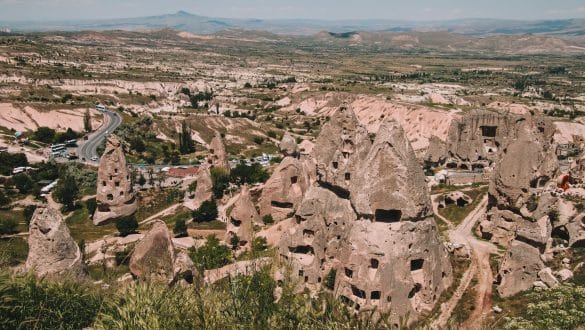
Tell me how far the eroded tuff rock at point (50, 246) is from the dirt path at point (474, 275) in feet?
62.5

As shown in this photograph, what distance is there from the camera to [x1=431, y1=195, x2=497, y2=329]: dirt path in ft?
84.0

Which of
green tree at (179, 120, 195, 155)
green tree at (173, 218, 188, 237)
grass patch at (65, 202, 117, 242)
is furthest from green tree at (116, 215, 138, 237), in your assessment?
green tree at (179, 120, 195, 155)

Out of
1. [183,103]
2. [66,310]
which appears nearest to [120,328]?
[66,310]

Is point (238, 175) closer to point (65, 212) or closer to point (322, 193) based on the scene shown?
point (65, 212)

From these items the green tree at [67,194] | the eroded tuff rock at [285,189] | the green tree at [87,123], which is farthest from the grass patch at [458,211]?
the green tree at [87,123]

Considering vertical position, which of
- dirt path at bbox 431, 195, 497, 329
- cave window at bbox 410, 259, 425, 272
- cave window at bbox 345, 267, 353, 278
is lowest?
dirt path at bbox 431, 195, 497, 329

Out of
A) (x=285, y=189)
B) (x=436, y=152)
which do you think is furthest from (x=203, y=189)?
(x=436, y=152)

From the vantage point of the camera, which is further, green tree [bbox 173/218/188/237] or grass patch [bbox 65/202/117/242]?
grass patch [bbox 65/202/117/242]

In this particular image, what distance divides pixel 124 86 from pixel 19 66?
38.9 metres

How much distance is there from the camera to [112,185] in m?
58.4

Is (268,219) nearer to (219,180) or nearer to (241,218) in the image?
(241,218)

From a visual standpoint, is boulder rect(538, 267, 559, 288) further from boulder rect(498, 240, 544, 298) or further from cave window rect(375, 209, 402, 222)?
cave window rect(375, 209, 402, 222)

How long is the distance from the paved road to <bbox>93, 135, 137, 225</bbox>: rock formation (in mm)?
43928

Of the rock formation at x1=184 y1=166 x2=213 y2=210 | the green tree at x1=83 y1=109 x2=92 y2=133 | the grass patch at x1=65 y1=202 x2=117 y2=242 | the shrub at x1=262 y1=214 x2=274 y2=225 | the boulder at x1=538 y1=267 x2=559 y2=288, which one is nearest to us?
the boulder at x1=538 y1=267 x2=559 y2=288
